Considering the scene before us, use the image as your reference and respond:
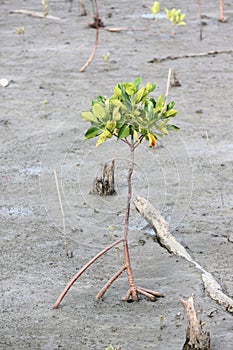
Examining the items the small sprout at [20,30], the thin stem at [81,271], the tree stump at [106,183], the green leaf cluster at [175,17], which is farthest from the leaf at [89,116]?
the small sprout at [20,30]

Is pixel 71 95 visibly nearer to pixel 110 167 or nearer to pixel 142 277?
pixel 110 167

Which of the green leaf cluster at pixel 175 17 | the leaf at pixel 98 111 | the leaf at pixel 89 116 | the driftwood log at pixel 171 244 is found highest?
A: the leaf at pixel 98 111

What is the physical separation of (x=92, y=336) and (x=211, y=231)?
1.29 meters

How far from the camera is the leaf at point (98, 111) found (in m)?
3.64

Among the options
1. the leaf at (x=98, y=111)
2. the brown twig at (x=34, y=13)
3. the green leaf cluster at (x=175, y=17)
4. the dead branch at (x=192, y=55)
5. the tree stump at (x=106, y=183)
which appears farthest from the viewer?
the brown twig at (x=34, y=13)

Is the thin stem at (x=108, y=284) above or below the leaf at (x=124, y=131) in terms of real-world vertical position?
below

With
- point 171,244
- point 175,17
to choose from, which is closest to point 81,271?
point 171,244

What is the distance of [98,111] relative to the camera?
3.65m

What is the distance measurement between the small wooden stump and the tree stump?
6.14 ft

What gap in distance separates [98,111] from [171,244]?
106 cm

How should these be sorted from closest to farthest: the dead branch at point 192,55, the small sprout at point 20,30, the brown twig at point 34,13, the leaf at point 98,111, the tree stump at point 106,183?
the leaf at point 98,111 < the tree stump at point 106,183 < the dead branch at point 192,55 < the small sprout at point 20,30 < the brown twig at point 34,13

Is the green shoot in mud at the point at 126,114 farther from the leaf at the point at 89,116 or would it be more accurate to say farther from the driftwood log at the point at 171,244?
the driftwood log at the point at 171,244

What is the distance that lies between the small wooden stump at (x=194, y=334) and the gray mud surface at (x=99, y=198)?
13 cm

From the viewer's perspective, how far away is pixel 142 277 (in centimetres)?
421
